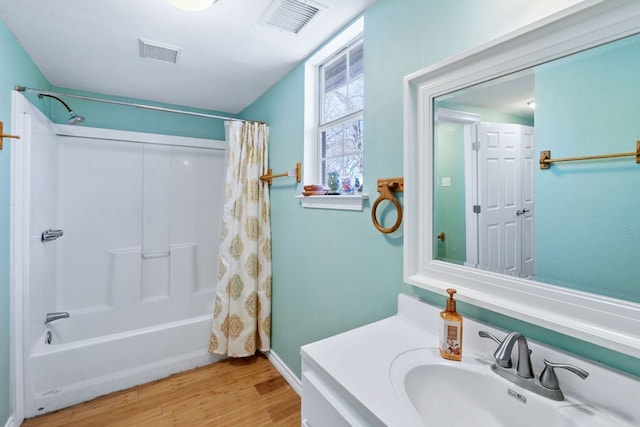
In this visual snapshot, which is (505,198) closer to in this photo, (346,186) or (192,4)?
(346,186)

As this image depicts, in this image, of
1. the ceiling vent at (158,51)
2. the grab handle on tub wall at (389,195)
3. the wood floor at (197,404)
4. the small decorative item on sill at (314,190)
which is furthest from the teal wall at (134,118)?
the grab handle on tub wall at (389,195)

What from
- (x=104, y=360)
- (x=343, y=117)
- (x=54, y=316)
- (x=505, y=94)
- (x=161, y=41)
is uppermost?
Result: (x=161, y=41)

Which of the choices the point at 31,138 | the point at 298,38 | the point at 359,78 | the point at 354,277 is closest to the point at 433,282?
the point at 354,277

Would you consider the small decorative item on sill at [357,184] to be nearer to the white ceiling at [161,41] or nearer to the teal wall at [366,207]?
the teal wall at [366,207]

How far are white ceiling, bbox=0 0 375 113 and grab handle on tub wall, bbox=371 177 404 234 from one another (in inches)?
34.5

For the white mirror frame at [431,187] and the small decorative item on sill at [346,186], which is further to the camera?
the small decorative item on sill at [346,186]

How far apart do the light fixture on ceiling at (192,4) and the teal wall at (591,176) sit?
1.36m

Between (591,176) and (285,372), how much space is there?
2156mm

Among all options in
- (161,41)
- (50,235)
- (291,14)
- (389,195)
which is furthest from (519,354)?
(50,235)

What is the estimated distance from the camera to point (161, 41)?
170 cm

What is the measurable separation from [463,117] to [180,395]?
2.37m

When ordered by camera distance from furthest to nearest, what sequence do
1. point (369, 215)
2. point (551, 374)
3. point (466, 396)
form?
point (369, 215) < point (466, 396) < point (551, 374)

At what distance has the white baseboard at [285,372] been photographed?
2.03 m

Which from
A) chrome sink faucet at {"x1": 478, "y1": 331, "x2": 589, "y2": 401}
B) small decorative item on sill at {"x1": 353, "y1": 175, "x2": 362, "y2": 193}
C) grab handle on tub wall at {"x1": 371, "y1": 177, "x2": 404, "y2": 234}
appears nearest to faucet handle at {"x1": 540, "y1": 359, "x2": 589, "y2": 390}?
chrome sink faucet at {"x1": 478, "y1": 331, "x2": 589, "y2": 401}
